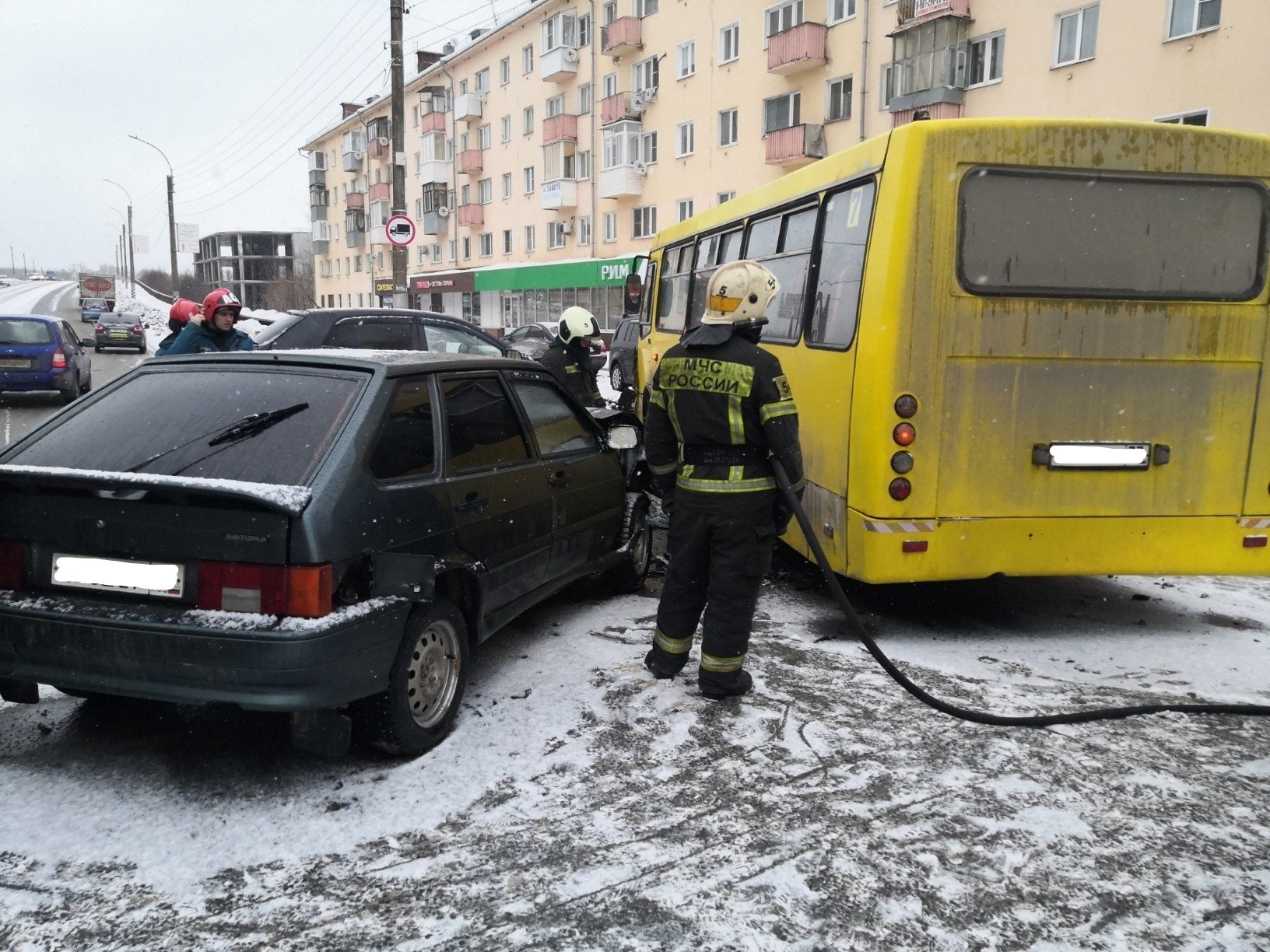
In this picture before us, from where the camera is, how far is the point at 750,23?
30.9 metres

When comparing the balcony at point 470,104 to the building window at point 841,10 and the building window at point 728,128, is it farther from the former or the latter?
the building window at point 841,10

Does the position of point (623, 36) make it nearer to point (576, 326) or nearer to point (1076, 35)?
point (1076, 35)

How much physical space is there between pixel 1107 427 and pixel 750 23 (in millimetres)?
29132

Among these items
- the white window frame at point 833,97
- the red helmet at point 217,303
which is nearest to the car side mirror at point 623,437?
the red helmet at point 217,303

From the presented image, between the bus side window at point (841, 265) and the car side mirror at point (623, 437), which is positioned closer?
the car side mirror at point (623, 437)

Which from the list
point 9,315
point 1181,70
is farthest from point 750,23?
point 9,315

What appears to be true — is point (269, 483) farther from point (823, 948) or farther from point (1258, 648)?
point (1258, 648)

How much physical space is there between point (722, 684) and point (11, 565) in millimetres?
2725

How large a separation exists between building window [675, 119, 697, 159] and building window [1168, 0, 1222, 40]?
16998mm

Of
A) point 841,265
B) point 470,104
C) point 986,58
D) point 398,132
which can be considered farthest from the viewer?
point 470,104

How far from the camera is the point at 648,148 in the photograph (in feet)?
120

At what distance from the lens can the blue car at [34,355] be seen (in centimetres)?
1580

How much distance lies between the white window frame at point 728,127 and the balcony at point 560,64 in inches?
423

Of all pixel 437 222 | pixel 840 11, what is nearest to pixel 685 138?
pixel 840 11
